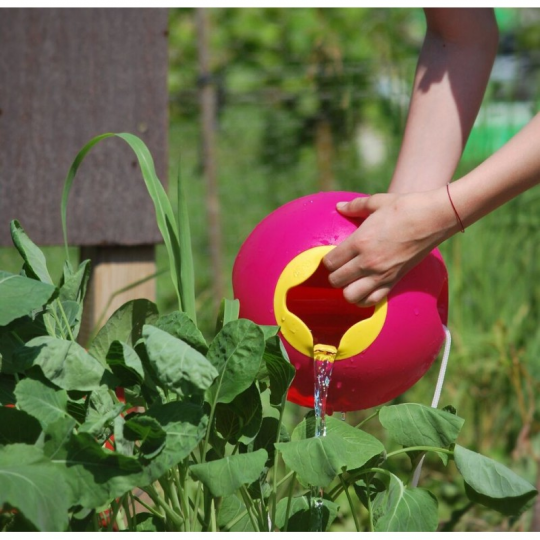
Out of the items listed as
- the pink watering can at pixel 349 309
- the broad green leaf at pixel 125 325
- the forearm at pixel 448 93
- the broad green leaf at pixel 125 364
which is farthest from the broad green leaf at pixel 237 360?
the forearm at pixel 448 93

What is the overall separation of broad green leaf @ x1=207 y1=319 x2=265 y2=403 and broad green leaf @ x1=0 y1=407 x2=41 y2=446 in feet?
0.74

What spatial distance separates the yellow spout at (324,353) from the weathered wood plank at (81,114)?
3.09 ft

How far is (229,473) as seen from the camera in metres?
1.01

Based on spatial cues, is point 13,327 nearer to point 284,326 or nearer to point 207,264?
point 284,326

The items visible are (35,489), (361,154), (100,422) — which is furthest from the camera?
(361,154)

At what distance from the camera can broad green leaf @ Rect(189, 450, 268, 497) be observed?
100 centimetres

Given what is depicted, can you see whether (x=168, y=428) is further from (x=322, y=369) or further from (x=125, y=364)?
(x=322, y=369)

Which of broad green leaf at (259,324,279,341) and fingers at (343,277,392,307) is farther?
fingers at (343,277,392,307)

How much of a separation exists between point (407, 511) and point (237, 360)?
0.31 metres

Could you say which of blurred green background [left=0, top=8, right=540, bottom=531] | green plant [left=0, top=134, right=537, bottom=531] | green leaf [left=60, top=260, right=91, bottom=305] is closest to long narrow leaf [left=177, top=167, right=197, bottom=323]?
green plant [left=0, top=134, right=537, bottom=531]

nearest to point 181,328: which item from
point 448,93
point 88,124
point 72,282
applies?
point 72,282

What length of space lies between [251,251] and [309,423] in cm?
38

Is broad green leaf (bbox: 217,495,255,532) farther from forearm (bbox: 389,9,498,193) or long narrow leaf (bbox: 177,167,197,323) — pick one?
forearm (bbox: 389,9,498,193)

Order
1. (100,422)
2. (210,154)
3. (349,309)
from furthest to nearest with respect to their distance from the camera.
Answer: (210,154)
(349,309)
(100,422)
